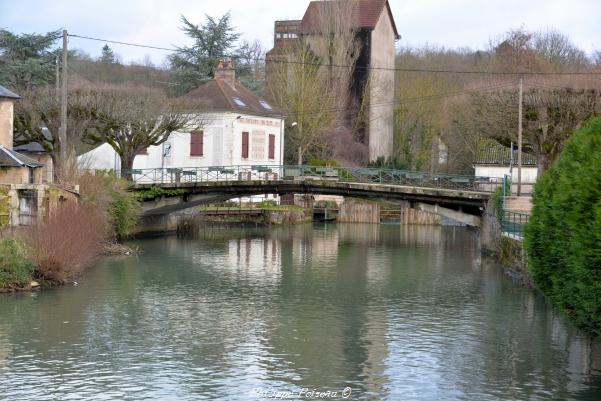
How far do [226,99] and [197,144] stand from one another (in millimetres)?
2782

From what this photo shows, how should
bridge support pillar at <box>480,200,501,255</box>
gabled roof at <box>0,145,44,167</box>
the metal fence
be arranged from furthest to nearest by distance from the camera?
bridge support pillar at <box>480,200,501,255</box> → gabled roof at <box>0,145,44,167</box> → the metal fence

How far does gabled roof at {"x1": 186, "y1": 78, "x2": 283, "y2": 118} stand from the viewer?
48.7 metres

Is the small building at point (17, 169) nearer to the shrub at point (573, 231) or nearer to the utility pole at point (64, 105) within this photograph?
the utility pole at point (64, 105)

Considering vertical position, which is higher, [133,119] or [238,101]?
[238,101]

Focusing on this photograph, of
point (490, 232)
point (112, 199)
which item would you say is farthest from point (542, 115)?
point (112, 199)

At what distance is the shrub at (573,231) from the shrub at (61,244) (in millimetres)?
12138

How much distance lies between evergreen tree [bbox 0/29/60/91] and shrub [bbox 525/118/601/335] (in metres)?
36.2

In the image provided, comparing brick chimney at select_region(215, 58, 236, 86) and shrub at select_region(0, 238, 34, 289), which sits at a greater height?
brick chimney at select_region(215, 58, 236, 86)

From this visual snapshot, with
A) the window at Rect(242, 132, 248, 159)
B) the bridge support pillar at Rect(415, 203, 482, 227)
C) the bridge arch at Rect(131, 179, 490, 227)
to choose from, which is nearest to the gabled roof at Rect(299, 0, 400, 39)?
the window at Rect(242, 132, 248, 159)

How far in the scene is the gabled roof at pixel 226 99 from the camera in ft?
160

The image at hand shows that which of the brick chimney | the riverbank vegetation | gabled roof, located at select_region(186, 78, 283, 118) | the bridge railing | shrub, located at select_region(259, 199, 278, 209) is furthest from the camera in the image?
shrub, located at select_region(259, 199, 278, 209)

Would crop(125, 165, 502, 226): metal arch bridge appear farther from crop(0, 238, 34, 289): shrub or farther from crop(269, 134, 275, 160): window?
crop(0, 238, 34, 289): shrub

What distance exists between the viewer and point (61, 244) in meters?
25.3

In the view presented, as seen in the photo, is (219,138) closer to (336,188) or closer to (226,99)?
(226,99)
